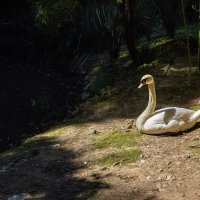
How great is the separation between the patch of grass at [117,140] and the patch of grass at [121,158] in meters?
Result: 0.18

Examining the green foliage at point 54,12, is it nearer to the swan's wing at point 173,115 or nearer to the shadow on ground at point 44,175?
the shadow on ground at point 44,175

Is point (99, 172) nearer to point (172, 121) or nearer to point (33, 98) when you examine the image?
point (172, 121)

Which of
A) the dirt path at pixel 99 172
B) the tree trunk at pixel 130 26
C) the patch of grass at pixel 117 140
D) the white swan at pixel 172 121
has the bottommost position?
the dirt path at pixel 99 172

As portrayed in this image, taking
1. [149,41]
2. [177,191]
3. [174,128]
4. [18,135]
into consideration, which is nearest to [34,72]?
[149,41]

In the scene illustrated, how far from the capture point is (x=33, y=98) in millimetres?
8203

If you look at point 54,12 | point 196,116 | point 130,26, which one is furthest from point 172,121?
point 54,12

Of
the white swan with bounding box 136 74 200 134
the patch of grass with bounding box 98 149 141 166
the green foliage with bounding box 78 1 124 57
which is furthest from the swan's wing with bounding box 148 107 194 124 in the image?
the green foliage with bounding box 78 1 124 57

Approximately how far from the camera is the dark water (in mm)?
6883

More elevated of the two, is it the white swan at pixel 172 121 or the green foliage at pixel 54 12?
the green foliage at pixel 54 12

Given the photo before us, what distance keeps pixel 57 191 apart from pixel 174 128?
1.33m

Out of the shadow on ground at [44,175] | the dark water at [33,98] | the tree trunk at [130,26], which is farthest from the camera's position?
the tree trunk at [130,26]

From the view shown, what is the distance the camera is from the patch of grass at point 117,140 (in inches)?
199

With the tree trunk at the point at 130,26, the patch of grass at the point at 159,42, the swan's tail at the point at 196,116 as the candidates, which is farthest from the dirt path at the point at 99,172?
the patch of grass at the point at 159,42

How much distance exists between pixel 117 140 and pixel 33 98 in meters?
3.25
